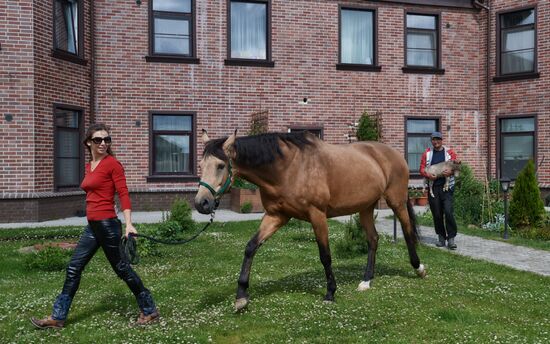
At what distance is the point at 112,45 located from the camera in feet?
52.7

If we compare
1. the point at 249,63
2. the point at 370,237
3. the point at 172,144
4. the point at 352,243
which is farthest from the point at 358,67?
the point at 370,237

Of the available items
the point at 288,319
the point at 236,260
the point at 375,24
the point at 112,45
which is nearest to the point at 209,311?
the point at 288,319

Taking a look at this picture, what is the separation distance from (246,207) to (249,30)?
243 inches

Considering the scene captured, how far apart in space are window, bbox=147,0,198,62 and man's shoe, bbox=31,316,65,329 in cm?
1255

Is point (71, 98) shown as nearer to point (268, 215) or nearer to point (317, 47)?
point (317, 47)

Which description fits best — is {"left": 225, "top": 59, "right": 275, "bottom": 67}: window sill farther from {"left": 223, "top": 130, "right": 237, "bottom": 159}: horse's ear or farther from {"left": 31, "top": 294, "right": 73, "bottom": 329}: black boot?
{"left": 31, "top": 294, "right": 73, "bottom": 329}: black boot

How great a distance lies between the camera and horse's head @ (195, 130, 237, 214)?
480cm

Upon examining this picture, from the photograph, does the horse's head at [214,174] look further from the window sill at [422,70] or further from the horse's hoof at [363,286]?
the window sill at [422,70]

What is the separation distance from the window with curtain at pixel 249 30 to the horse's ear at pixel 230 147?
12547 millimetres

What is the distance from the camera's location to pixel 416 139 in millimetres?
18875

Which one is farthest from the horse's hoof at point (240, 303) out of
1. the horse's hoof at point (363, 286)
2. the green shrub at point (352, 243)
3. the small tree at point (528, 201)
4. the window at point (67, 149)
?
the window at point (67, 149)

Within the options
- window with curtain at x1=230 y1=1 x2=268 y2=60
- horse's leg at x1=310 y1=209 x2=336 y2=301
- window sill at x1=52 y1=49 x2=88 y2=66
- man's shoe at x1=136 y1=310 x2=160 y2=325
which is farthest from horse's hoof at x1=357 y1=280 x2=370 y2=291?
window with curtain at x1=230 y1=1 x2=268 y2=60

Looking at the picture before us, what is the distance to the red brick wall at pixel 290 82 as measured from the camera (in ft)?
53.1

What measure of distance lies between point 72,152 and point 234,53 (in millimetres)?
6176
